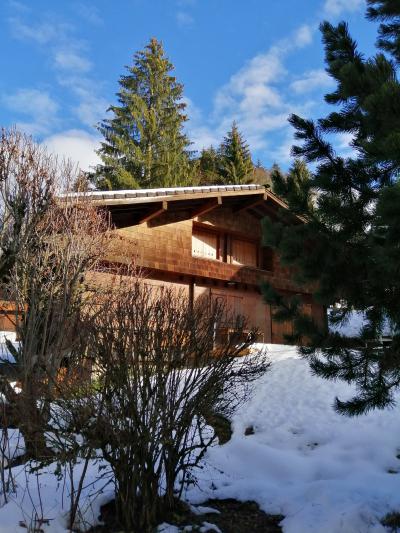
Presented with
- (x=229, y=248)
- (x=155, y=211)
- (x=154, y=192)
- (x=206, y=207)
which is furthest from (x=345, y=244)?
(x=229, y=248)

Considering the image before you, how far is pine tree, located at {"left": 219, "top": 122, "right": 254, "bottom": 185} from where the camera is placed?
31750 millimetres

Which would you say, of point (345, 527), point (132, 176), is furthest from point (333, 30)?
point (132, 176)

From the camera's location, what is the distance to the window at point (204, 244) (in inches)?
636

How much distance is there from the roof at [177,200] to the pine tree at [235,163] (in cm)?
1449

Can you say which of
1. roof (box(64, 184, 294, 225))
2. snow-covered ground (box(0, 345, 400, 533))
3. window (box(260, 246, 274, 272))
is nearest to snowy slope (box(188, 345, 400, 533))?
Answer: snow-covered ground (box(0, 345, 400, 533))

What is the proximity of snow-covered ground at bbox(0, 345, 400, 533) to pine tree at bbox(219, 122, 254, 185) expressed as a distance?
24.1 meters

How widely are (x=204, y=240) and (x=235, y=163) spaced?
16869mm

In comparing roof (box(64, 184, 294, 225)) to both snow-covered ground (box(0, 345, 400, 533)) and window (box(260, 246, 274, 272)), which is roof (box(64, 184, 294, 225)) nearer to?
window (box(260, 246, 274, 272))

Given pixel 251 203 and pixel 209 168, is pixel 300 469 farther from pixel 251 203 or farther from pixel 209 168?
pixel 209 168

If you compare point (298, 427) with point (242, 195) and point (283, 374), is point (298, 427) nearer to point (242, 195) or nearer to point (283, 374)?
point (283, 374)

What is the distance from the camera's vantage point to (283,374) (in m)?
9.88

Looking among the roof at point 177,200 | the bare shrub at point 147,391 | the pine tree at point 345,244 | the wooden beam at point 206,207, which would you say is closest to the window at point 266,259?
the roof at point 177,200

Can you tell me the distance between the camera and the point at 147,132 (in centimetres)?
2759

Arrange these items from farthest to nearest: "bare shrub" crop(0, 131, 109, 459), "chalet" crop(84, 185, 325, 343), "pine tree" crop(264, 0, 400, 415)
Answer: "chalet" crop(84, 185, 325, 343)
"bare shrub" crop(0, 131, 109, 459)
"pine tree" crop(264, 0, 400, 415)
